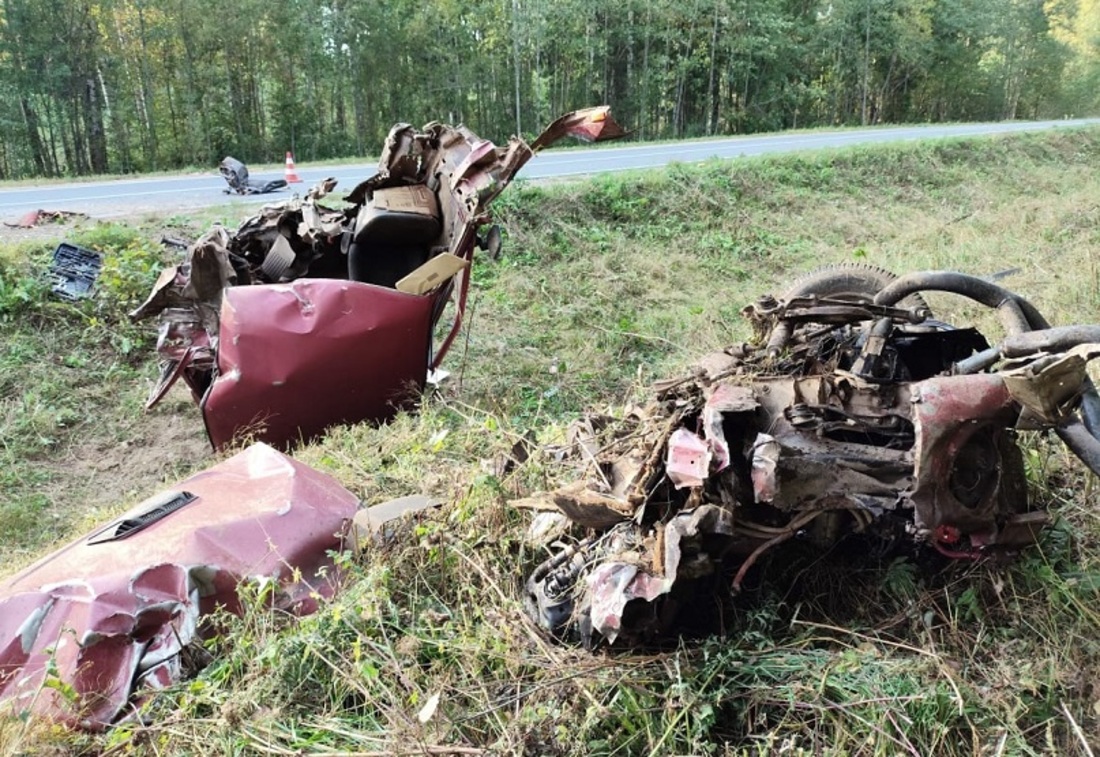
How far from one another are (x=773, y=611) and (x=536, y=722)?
833 mm

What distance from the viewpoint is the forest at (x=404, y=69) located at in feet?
67.2

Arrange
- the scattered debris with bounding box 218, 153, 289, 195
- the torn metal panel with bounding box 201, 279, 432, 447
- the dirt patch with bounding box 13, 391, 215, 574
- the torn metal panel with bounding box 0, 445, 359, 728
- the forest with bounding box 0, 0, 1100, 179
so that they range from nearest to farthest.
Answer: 1. the torn metal panel with bounding box 0, 445, 359, 728
2. the torn metal panel with bounding box 201, 279, 432, 447
3. the dirt patch with bounding box 13, 391, 215, 574
4. the scattered debris with bounding box 218, 153, 289, 195
5. the forest with bounding box 0, 0, 1100, 179

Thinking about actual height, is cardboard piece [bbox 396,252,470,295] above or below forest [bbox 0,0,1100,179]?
below

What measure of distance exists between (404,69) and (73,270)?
1936 centimetres

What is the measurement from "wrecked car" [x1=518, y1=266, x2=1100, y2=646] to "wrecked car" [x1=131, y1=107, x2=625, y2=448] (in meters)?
2.26

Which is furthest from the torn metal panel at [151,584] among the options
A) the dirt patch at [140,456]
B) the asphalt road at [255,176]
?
the asphalt road at [255,176]

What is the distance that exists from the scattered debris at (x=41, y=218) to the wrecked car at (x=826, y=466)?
797cm

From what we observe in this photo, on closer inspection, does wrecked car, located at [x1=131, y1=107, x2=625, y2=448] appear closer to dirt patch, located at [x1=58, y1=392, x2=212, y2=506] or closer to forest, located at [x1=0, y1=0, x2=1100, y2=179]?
dirt patch, located at [x1=58, y1=392, x2=212, y2=506]

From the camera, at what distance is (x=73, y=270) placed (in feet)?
23.6

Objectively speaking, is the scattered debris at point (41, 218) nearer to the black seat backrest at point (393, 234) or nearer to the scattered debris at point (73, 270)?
the scattered debris at point (73, 270)

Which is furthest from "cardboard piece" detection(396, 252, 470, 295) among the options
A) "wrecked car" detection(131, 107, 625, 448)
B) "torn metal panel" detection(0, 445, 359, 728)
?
"torn metal panel" detection(0, 445, 359, 728)

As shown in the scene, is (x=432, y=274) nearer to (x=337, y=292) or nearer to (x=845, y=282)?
(x=337, y=292)

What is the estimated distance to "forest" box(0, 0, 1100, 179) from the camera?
20.5m

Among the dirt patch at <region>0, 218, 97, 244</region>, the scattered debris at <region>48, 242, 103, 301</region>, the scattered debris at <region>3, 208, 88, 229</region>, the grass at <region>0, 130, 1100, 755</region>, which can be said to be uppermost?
the scattered debris at <region>3, 208, 88, 229</region>
